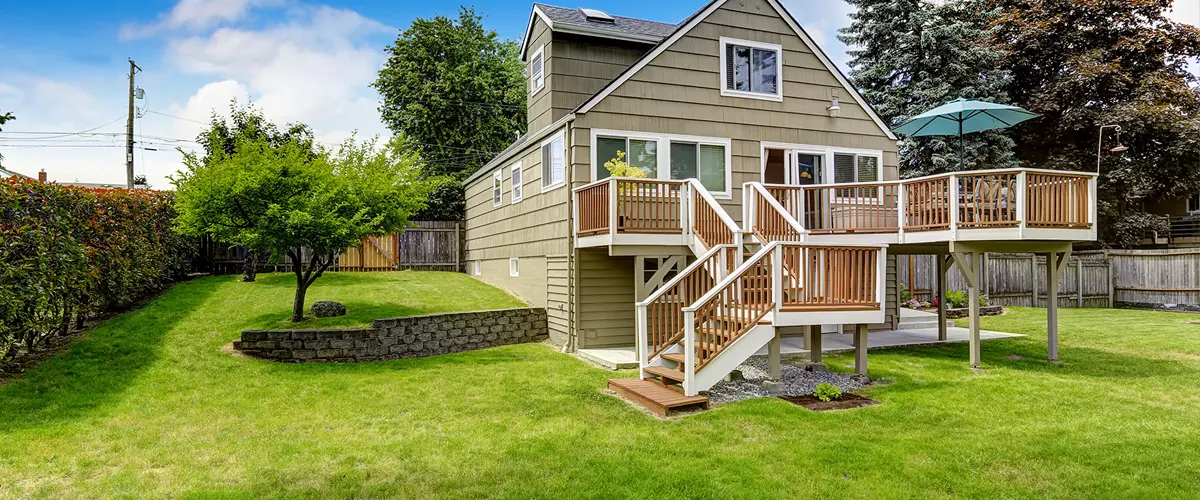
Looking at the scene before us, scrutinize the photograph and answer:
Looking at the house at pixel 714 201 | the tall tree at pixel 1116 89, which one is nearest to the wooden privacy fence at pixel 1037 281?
the tall tree at pixel 1116 89

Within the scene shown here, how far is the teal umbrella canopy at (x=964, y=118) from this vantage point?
11000 mm

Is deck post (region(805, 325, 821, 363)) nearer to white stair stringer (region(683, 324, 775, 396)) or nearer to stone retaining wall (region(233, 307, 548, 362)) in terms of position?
white stair stringer (region(683, 324, 775, 396))

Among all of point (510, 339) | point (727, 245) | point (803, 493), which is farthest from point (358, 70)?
point (803, 493)

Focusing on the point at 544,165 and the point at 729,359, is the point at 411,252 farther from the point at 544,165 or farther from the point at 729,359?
the point at 729,359

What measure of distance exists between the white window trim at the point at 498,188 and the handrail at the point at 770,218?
735 cm

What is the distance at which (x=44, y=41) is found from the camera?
33.7 feet

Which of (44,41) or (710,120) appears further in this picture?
(710,120)

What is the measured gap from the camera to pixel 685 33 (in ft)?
40.1

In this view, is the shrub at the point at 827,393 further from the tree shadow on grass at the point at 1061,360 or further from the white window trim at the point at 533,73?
the white window trim at the point at 533,73

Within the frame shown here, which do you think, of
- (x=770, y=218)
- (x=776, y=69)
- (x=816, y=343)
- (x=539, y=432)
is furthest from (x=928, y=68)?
(x=539, y=432)

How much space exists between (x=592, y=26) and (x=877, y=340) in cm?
853

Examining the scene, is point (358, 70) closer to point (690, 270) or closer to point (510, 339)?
point (510, 339)

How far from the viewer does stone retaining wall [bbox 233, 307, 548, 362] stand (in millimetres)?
10055

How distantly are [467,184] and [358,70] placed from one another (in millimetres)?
11789
